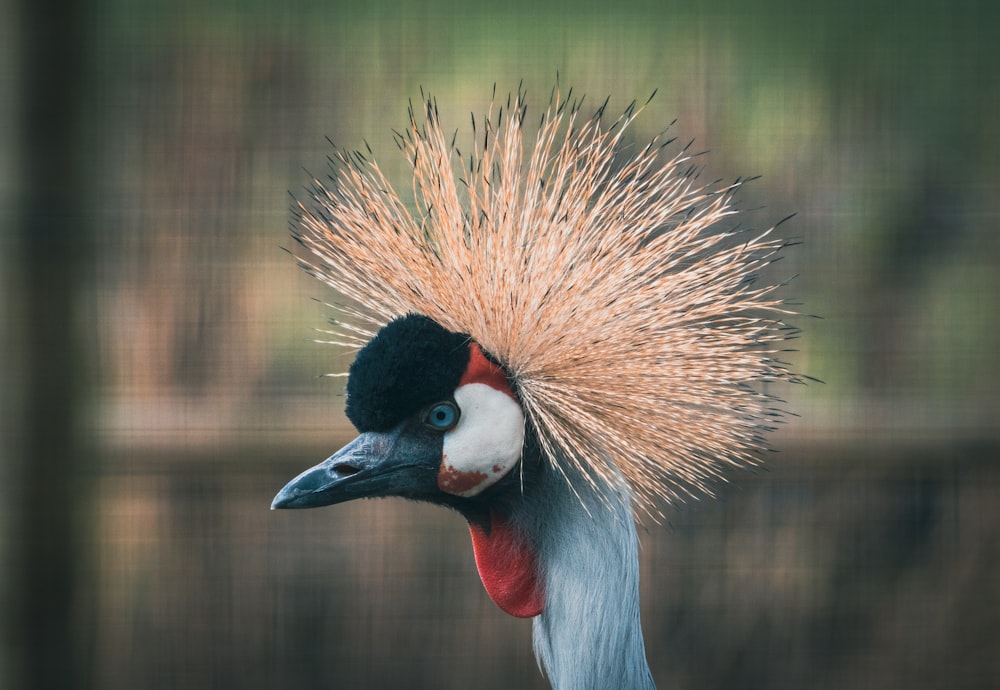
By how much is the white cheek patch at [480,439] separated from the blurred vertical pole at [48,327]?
75 centimetres

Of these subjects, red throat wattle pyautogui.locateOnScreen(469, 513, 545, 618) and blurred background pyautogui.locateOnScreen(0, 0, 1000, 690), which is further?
blurred background pyautogui.locateOnScreen(0, 0, 1000, 690)

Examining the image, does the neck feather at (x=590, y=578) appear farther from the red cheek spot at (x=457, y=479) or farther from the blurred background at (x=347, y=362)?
the blurred background at (x=347, y=362)

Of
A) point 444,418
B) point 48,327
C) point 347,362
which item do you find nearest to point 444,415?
point 444,418

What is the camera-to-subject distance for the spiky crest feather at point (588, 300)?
589 millimetres

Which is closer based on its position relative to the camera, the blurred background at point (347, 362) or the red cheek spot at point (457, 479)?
the red cheek spot at point (457, 479)

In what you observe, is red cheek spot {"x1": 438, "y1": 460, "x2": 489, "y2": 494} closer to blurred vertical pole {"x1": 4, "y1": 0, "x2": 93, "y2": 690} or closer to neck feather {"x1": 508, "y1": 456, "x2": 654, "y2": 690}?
neck feather {"x1": 508, "y1": 456, "x2": 654, "y2": 690}

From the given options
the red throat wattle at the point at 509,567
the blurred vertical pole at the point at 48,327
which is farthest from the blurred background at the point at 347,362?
the red throat wattle at the point at 509,567

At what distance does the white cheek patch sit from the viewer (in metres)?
0.58

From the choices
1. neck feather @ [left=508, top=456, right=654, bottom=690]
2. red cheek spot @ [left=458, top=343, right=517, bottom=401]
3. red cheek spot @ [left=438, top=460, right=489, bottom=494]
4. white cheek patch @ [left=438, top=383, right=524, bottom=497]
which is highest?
red cheek spot @ [left=458, top=343, right=517, bottom=401]

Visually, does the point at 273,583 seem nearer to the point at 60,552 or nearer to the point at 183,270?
the point at 60,552

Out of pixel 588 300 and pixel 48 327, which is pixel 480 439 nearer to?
pixel 588 300

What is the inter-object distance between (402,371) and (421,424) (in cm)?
4

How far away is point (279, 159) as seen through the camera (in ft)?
3.81

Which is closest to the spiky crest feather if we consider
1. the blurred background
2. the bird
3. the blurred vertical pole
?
the bird
